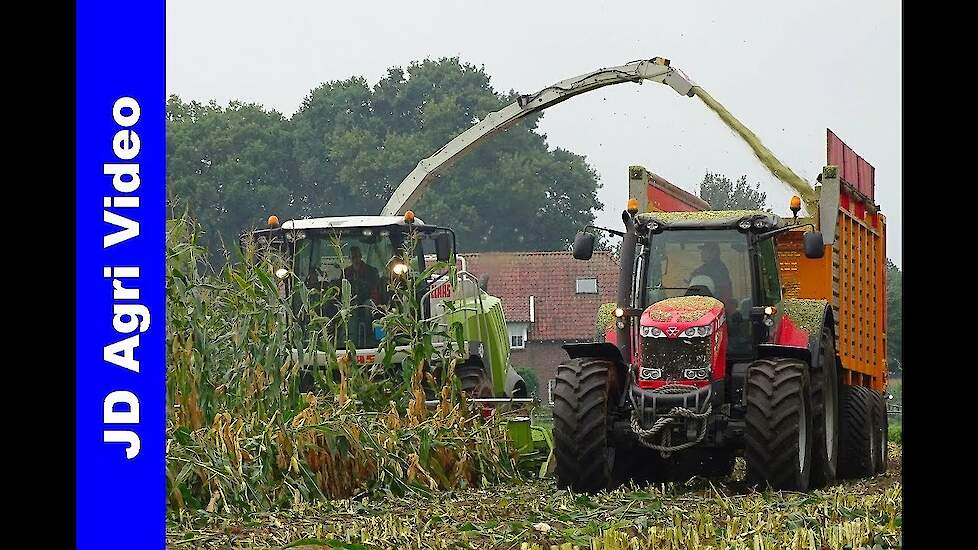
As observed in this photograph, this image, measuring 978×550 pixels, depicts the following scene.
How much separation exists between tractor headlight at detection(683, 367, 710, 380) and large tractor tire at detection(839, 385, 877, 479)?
11.0ft

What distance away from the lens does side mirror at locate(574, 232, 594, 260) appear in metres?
10.4

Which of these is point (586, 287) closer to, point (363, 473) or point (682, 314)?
point (682, 314)

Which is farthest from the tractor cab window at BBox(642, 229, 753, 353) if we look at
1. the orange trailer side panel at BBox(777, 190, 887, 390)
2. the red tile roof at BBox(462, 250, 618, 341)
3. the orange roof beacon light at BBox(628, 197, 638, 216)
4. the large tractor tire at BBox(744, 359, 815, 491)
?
the red tile roof at BBox(462, 250, 618, 341)

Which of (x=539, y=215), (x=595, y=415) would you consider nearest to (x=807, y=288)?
(x=595, y=415)

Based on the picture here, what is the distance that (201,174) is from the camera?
3428 cm

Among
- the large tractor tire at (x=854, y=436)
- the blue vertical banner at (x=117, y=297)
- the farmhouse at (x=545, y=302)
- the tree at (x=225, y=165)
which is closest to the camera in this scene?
the blue vertical banner at (x=117, y=297)

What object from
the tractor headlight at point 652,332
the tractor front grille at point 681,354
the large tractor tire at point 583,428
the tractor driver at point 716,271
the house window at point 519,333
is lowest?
the house window at point 519,333

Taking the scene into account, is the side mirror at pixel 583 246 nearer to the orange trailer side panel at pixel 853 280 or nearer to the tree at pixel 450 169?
the orange trailer side panel at pixel 853 280

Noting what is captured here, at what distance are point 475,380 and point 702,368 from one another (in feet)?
11.9

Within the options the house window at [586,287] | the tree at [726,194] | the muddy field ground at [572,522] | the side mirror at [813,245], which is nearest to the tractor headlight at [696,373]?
the muddy field ground at [572,522]

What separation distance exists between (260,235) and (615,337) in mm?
4175

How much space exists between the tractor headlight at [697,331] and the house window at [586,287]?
32171mm

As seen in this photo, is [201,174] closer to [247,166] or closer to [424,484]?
[247,166]

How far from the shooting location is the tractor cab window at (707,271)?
35.2 ft
